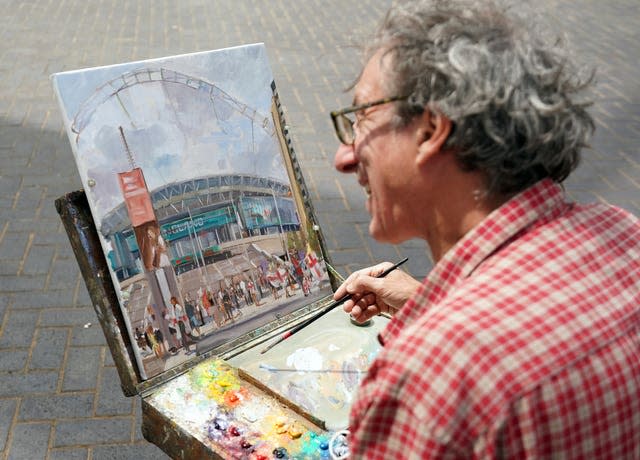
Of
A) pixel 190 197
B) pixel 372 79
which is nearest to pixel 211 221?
pixel 190 197

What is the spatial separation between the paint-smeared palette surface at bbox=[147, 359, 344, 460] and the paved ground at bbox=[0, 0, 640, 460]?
2.50 feet

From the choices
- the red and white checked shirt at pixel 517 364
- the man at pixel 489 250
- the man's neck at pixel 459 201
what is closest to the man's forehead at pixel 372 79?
the man at pixel 489 250

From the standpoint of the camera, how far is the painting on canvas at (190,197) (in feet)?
4.75

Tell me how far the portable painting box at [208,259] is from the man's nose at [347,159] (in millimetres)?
543

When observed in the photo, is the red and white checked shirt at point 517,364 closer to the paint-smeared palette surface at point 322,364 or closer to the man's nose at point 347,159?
the man's nose at point 347,159

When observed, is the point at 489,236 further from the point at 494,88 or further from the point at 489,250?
the point at 494,88

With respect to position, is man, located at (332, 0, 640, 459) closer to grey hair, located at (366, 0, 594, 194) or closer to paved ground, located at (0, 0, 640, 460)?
grey hair, located at (366, 0, 594, 194)

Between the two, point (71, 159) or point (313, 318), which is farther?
point (71, 159)

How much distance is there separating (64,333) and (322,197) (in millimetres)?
1619

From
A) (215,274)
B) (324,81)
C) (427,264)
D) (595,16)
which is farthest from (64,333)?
(595,16)

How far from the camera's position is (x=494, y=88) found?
0.92 m

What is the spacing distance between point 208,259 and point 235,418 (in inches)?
16.5

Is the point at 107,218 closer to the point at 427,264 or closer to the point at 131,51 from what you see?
the point at 427,264

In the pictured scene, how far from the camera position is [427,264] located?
3379 mm
